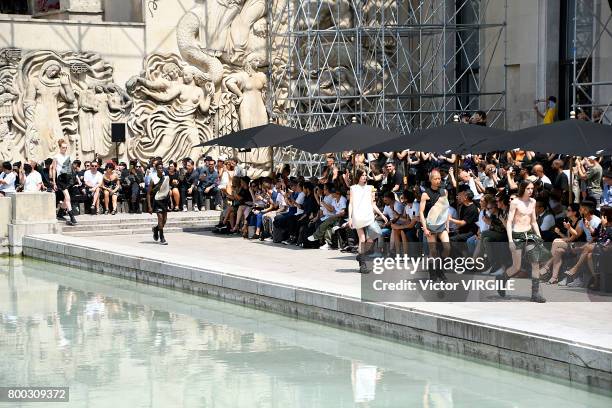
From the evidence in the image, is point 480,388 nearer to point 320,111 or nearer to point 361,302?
point 361,302

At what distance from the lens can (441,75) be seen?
28500mm

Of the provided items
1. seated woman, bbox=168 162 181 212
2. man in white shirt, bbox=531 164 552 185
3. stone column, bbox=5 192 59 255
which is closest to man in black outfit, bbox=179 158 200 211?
seated woman, bbox=168 162 181 212

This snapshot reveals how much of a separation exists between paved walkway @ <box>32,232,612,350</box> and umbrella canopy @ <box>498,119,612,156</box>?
194 centimetres

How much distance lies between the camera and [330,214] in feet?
64.4

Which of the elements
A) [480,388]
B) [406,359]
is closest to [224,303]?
[406,359]

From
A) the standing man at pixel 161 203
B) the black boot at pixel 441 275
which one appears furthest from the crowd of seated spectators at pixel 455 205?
the standing man at pixel 161 203

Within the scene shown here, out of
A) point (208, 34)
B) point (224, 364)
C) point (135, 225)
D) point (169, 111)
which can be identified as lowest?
point (224, 364)

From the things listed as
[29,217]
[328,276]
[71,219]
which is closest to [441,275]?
[328,276]

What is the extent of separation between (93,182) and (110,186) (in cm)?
43

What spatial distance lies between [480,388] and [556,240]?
3713 mm

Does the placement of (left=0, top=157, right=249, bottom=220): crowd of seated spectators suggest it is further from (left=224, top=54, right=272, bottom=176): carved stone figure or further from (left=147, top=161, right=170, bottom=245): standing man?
(left=147, top=161, right=170, bottom=245): standing man

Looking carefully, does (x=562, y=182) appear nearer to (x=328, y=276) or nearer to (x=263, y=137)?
(x=328, y=276)

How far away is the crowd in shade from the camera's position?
14.2 meters

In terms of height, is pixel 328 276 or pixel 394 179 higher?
pixel 394 179
